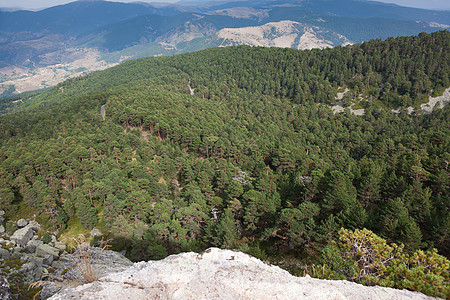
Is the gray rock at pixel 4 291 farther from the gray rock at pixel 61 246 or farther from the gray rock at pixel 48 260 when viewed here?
the gray rock at pixel 61 246

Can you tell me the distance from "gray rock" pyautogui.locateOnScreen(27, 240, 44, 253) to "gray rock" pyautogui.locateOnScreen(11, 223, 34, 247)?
2.19 metres

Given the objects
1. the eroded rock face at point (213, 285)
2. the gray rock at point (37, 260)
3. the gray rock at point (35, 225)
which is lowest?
the gray rock at point (35, 225)

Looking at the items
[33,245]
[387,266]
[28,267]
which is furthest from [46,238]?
[387,266]

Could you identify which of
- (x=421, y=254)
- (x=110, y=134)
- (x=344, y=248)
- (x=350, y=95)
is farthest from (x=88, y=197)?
(x=350, y=95)

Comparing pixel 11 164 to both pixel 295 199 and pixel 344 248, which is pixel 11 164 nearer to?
pixel 295 199

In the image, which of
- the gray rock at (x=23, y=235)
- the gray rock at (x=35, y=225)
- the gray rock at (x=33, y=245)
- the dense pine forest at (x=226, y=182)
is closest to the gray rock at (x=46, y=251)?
the gray rock at (x=33, y=245)

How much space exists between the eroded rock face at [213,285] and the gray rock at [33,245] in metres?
47.5

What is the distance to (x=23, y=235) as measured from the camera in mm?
56781

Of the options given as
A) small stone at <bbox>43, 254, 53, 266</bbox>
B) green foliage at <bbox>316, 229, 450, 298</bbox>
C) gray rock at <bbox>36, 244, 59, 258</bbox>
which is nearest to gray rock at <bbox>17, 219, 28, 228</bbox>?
gray rock at <bbox>36, 244, 59, 258</bbox>

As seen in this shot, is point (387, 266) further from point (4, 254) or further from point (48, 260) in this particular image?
point (4, 254)

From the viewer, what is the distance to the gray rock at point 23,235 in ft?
181

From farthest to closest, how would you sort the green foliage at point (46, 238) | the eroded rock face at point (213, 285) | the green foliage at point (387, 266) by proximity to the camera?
the green foliage at point (46, 238) → the green foliage at point (387, 266) → the eroded rock face at point (213, 285)

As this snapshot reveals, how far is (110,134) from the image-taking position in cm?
9831

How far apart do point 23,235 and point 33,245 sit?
708 centimetres
